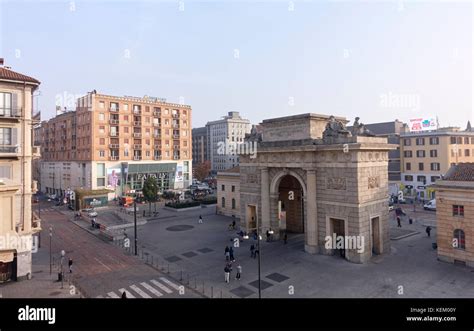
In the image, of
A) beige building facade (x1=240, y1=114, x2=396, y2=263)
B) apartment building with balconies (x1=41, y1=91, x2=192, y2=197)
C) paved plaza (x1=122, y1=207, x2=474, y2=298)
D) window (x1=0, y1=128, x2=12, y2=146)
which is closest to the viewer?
paved plaza (x1=122, y1=207, x2=474, y2=298)

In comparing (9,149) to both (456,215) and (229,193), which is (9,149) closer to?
(229,193)

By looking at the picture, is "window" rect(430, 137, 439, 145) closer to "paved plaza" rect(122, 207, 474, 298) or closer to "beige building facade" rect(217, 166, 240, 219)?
"paved plaza" rect(122, 207, 474, 298)

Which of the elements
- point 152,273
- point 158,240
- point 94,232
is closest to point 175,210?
point 94,232

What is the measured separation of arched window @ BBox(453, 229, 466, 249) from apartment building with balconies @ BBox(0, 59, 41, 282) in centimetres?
3733

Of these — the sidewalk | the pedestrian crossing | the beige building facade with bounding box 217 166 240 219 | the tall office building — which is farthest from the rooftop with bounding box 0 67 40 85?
→ the tall office building

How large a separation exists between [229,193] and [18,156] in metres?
32.5

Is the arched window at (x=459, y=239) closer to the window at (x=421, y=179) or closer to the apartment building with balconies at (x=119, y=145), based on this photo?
the window at (x=421, y=179)

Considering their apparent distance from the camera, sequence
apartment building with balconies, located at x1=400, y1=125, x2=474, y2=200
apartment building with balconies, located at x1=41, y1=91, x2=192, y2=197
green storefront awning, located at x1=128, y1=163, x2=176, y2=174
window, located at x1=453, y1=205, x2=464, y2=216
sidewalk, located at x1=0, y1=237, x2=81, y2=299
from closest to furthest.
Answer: sidewalk, located at x1=0, y1=237, x2=81, y2=299
window, located at x1=453, y1=205, x2=464, y2=216
apartment building with balconies, located at x1=400, y1=125, x2=474, y2=200
apartment building with balconies, located at x1=41, y1=91, x2=192, y2=197
green storefront awning, located at x1=128, y1=163, x2=176, y2=174

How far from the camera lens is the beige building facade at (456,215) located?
26.7 meters

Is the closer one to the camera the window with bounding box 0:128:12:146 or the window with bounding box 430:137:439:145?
the window with bounding box 0:128:12:146

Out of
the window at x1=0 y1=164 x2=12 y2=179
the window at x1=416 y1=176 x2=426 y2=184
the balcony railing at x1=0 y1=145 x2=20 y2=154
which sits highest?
the balcony railing at x1=0 y1=145 x2=20 y2=154

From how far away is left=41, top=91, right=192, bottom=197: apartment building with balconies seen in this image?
70250mm

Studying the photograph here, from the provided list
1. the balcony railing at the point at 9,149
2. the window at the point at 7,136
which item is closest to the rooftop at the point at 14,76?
the window at the point at 7,136
